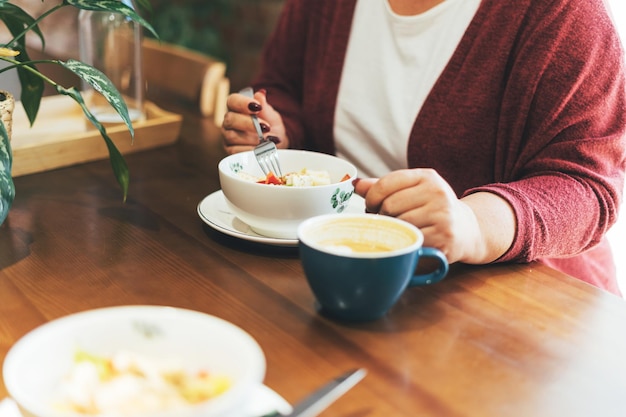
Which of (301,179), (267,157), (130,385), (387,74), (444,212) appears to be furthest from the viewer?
(387,74)

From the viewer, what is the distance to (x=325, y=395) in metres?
0.59

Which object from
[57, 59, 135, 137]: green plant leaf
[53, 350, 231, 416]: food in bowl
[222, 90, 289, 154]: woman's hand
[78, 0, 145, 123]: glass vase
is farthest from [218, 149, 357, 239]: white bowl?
[78, 0, 145, 123]: glass vase

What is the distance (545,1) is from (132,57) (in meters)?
0.93

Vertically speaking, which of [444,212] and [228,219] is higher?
[444,212]

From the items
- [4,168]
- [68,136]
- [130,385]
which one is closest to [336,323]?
[130,385]

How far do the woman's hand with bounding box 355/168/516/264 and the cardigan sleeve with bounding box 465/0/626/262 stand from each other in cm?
5

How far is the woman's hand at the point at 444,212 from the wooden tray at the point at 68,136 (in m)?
0.58

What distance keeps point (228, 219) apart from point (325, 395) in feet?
1.57

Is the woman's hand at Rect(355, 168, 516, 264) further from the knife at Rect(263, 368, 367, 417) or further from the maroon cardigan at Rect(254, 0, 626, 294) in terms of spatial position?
the knife at Rect(263, 368, 367, 417)

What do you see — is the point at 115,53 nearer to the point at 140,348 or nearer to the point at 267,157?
the point at 267,157

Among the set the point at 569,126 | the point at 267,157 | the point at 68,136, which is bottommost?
the point at 68,136

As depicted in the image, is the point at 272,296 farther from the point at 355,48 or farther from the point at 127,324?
the point at 355,48

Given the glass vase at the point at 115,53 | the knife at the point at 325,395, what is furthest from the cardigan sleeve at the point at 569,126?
the glass vase at the point at 115,53

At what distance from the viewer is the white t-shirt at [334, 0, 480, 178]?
4.13 ft
